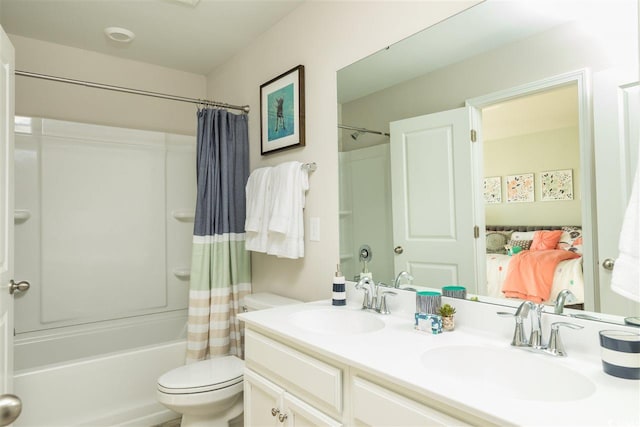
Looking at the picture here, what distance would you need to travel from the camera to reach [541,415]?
2.35ft

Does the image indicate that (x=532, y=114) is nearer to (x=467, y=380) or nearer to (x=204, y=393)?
(x=467, y=380)

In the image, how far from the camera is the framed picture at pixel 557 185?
3.62ft

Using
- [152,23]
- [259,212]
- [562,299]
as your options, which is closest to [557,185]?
[562,299]

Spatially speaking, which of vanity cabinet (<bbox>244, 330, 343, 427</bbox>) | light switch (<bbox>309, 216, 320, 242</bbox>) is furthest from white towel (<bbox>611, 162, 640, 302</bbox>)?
light switch (<bbox>309, 216, 320, 242</bbox>)

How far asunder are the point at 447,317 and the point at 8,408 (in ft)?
3.78

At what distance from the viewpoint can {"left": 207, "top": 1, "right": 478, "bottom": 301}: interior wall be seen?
5.37 feet

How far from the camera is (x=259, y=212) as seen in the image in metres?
2.19

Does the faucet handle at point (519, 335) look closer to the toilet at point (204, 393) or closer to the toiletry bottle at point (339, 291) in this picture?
the toiletry bottle at point (339, 291)

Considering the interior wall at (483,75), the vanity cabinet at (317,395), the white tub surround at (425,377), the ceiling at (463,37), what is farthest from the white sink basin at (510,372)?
the ceiling at (463,37)

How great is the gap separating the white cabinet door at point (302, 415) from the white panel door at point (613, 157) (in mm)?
836

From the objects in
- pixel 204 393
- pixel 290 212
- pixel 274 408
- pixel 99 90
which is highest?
pixel 99 90

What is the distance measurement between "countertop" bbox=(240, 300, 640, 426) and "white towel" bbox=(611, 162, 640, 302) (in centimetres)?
22

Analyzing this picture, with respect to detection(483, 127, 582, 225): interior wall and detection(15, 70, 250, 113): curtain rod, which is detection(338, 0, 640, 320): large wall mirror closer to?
detection(483, 127, 582, 225): interior wall

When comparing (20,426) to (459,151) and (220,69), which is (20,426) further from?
(220,69)
